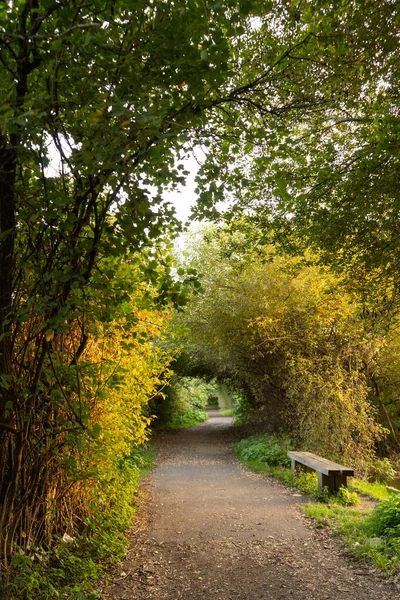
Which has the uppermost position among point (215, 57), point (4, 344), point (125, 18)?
point (125, 18)

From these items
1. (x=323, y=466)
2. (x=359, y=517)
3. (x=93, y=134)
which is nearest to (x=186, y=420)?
(x=323, y=466)

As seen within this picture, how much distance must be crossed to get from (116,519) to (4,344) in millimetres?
3610

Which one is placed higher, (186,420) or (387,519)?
(387,519)

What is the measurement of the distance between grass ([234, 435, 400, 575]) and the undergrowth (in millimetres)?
2669

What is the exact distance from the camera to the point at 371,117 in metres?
5.22

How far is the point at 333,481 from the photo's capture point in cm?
796

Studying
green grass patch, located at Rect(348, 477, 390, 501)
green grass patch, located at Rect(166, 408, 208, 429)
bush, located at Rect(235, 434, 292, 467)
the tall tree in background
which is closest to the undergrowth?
the tall tree in background

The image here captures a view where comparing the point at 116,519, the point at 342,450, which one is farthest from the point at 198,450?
the point at 116,519

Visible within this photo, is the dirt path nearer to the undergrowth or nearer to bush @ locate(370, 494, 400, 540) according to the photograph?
the undergrowth

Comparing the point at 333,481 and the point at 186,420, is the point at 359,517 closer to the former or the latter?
the point at 333,481

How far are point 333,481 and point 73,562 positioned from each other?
4780mm

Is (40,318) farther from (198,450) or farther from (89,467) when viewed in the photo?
(198,450)

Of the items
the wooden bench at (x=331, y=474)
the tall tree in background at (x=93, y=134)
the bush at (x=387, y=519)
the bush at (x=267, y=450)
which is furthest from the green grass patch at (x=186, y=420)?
the tall tree in background at (x=93, y=134)

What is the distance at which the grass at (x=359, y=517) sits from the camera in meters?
5.23
